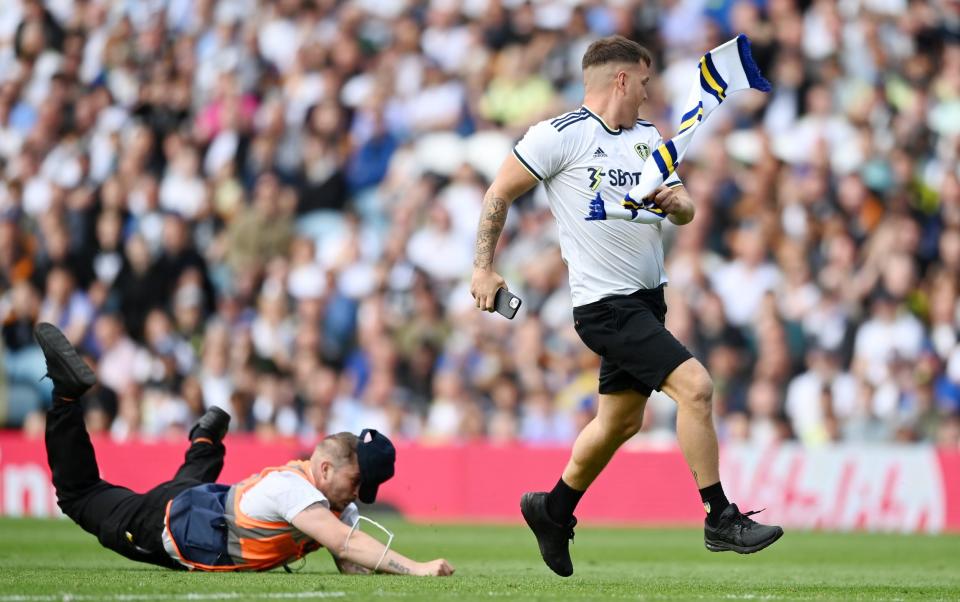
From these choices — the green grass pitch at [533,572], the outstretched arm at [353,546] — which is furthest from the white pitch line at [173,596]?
the outstretched arm at [353,546]

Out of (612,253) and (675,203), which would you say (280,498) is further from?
(675,203)

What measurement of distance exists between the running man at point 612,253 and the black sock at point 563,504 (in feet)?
0.56

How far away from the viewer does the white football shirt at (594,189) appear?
7.55 m

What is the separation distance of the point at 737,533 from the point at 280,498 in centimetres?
218

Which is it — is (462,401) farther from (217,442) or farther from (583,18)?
(217,442)

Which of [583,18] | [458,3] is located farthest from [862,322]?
[458,3]

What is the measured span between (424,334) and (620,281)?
8792 mm

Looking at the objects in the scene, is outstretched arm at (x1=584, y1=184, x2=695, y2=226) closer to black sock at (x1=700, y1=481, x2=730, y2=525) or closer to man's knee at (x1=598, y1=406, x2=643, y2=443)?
man's knee at (x1=598, y1=406, x2=643, y2=443)

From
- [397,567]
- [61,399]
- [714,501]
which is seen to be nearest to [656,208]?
[714,501]

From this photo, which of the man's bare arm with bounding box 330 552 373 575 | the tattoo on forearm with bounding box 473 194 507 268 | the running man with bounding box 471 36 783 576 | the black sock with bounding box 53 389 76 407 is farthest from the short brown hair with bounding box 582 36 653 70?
the black sock with bounding box 53 389 76 407

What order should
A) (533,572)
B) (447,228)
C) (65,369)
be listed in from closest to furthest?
(65,369)
(533,572)
(447,228)

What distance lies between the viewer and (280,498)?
742 cm

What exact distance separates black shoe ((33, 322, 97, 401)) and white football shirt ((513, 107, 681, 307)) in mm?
2747

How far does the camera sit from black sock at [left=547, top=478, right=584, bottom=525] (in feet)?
26.0
